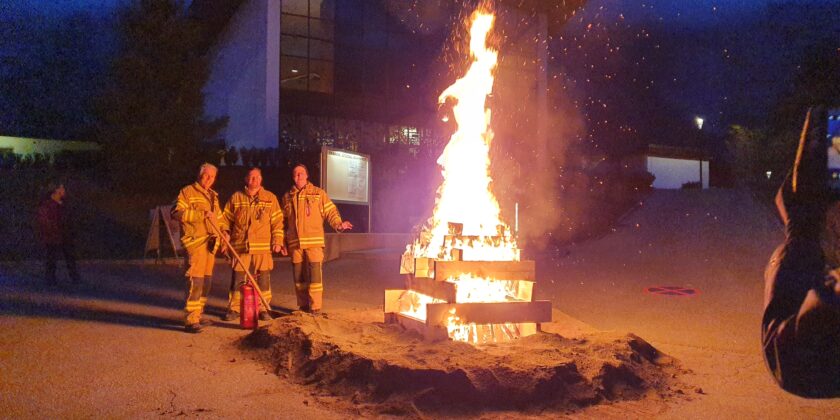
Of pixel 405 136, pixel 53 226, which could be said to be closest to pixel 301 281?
pixel 53 226

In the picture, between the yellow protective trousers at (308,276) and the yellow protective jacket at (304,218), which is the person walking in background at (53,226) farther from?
the yellow protective trousers at (308,276)

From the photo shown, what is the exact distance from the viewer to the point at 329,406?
5.03 metres

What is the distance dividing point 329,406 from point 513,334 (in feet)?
9.26

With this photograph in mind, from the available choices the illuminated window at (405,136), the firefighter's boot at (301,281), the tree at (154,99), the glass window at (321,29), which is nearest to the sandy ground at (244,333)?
the firefighter's boot at (301,281)

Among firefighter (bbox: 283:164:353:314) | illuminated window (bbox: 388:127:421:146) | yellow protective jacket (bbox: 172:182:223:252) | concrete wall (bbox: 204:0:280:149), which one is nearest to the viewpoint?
yellow protective jacket (bbox: 172:182:223:252)

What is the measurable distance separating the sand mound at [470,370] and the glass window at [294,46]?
699 inches

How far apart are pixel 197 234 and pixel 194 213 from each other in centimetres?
28

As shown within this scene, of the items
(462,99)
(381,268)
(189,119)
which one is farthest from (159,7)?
(462,99)

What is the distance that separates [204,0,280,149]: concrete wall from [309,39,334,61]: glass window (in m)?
1.83

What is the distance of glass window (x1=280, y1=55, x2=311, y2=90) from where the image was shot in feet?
74.9

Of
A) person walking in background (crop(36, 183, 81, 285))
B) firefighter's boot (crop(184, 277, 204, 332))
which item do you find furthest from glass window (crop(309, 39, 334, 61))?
firefighter's boot (crop(184, 277, 204, 332))

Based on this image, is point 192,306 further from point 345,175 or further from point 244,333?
point 345,175

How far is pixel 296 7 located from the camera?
23.2 meters

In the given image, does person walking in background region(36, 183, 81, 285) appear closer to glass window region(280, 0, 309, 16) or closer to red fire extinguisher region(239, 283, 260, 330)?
red fire extinguisher region(239, 283, 260, 330)
